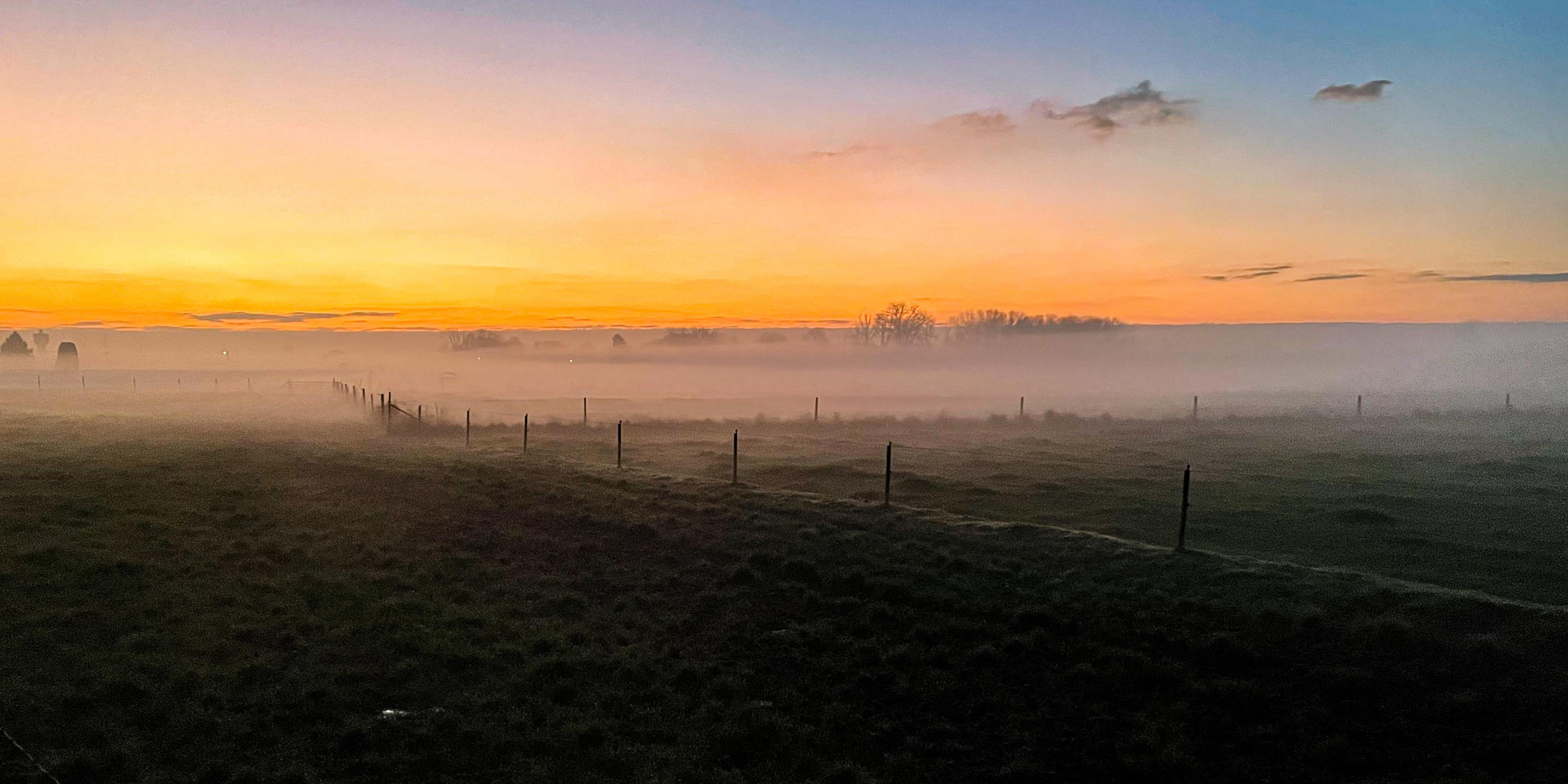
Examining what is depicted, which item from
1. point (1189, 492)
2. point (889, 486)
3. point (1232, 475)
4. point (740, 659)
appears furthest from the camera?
point (1232, 475)

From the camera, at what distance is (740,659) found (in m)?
13.3

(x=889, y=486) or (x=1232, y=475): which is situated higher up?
(x=889, y=486)

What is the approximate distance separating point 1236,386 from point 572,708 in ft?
522

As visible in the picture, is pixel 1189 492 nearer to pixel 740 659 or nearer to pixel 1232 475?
pixel 1232 475

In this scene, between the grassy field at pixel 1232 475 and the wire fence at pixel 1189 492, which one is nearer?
the wire fence at pixel 1189 492

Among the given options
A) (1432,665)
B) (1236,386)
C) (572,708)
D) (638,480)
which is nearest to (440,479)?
(638,480)

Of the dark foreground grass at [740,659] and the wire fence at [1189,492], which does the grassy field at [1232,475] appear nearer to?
the wire fence at [1189,492]

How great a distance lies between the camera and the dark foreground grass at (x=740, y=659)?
32.1ft

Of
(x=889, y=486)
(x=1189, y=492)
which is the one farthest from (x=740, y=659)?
(x=1189, y=492)

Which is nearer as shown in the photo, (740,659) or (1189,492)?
(740,659)

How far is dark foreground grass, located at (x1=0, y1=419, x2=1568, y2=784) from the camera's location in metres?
9.80

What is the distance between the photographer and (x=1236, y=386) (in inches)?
5782

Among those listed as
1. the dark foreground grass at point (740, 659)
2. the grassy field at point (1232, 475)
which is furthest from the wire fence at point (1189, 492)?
the dark foreground grass at point (740, 659)

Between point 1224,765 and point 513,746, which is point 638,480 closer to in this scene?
point 513,746
